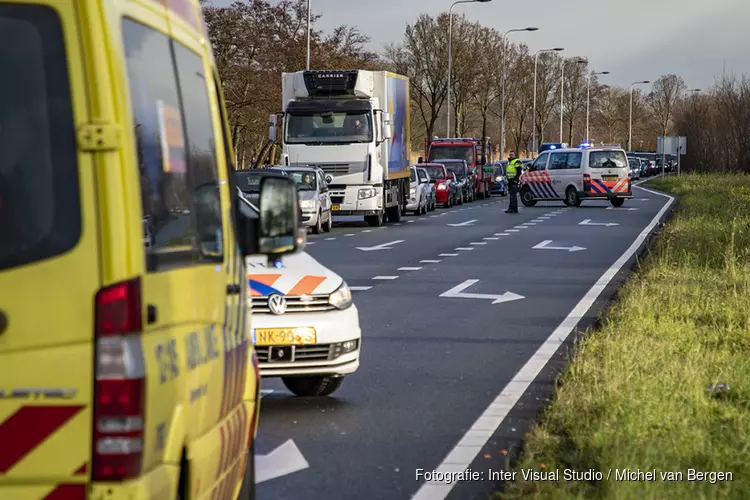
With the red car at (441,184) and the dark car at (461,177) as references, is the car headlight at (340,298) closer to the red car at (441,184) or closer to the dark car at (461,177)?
the red car at (441,184)

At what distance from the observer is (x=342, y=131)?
3300 centimetres

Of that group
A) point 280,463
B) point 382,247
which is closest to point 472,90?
point 382,247

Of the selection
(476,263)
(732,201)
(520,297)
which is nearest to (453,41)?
(732,201)

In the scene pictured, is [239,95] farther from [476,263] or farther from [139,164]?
[139,164]

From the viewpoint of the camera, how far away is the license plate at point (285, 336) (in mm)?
8320

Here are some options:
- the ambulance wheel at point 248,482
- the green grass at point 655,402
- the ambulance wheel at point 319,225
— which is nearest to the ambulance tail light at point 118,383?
the ambulance wheel at point 248,482

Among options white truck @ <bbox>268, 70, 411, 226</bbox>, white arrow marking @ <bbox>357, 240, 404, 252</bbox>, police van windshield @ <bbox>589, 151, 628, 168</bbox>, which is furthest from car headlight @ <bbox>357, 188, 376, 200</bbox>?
police van windshield @ <bbox>589, 151, 628, 168</bbox>

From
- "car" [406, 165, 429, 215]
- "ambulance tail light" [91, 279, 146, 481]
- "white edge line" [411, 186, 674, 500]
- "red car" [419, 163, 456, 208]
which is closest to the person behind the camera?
"ambulance tail light" [91, 279, 146, 481]

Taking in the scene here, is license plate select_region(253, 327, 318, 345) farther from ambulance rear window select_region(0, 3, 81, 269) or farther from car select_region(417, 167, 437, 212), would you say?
car select_region(417, 167, 437, 212)

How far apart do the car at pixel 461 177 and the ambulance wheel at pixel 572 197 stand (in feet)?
18.4

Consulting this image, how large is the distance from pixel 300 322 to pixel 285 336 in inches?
5.2

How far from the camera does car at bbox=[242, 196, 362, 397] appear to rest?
8359 mm

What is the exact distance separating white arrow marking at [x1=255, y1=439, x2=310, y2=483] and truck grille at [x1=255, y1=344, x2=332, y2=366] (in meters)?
0.93

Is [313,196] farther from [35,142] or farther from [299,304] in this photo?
[35,142]
